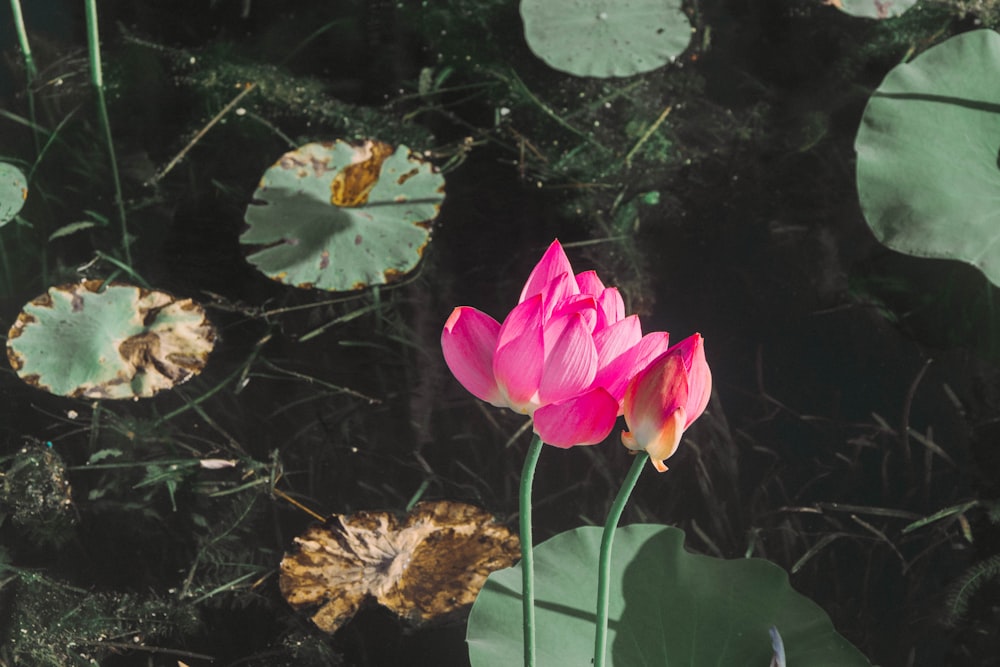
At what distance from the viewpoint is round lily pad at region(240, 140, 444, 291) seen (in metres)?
1.29

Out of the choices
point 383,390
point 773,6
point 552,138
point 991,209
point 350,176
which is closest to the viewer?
point 991,209

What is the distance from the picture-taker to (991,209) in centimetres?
109

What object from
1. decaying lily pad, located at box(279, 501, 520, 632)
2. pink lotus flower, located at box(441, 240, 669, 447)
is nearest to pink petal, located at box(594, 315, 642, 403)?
pink lotus flower, located at box(441, 240, 669, 447)

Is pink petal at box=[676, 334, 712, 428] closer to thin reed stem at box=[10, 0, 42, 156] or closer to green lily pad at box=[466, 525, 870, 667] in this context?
green lily pad at box=[466, 525, 870, 667]

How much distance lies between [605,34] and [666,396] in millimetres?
1076

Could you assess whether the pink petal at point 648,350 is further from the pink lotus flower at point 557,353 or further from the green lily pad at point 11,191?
the green lily pad at point 11,191

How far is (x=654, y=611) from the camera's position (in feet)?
2.76

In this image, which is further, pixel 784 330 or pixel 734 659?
pixel 784 330

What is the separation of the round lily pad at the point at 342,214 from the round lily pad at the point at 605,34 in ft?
1.03

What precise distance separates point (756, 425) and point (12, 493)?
0.88 meters

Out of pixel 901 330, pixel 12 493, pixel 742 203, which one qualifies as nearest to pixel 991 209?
pixel 901 330

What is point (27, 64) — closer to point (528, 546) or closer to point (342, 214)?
point (342, 214)

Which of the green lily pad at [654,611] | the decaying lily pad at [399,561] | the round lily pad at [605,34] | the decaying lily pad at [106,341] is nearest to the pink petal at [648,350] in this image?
the green lily pad at [654,611]

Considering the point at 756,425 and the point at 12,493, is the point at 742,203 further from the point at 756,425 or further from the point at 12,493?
the point at 12,493
